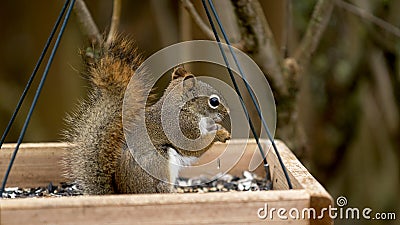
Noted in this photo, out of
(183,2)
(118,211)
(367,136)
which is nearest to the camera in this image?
(118,211)

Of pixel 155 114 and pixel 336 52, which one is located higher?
pixel 155 114

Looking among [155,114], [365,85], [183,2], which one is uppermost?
[183,2]

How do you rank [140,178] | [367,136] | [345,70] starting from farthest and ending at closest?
[367,136]
[345,70]
[140,178]

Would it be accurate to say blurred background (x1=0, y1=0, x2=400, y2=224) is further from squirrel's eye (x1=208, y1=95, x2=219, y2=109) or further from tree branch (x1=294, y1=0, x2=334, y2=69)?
squirrel's eye (x1=208, y1=95, x2=219, y2=109)

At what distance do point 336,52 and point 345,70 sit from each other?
0.15 m

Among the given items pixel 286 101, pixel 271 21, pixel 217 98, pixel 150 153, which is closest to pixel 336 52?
pixel 271 21

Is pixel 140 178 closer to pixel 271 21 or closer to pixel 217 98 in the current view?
pixel 217 98

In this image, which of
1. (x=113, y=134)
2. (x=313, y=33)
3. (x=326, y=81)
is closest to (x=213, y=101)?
(x=113, y=134)

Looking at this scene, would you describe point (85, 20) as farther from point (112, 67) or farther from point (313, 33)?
point (313, 33)

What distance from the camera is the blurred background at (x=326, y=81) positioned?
6.98 ft

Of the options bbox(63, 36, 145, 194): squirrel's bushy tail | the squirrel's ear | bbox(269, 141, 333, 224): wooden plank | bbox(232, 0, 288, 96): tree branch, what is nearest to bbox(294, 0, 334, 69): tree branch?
bbox(232, 0, 288, 96): tree branch

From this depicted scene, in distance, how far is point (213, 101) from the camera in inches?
45.1

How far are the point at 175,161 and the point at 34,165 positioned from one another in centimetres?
37

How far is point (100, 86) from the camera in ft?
3.55
